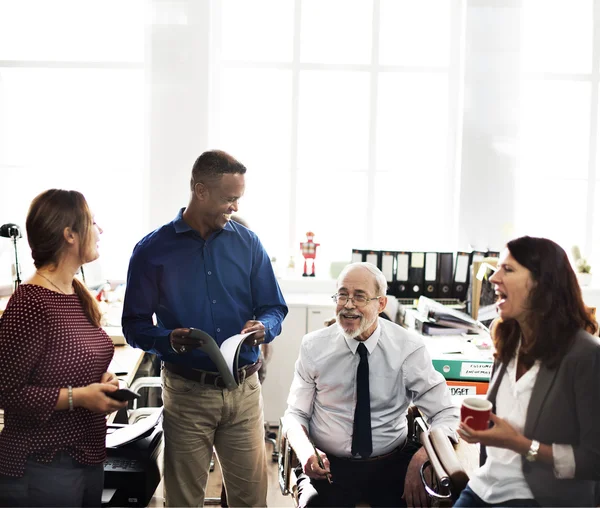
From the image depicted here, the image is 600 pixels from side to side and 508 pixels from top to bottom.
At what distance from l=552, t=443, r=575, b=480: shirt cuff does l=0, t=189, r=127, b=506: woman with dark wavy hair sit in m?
1.18

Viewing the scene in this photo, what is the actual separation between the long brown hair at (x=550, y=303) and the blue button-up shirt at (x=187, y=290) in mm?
948

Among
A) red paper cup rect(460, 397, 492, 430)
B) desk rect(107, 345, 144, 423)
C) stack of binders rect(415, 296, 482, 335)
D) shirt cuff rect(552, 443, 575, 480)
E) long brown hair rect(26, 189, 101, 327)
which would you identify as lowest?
desk rect(107, 345, 144, 423)

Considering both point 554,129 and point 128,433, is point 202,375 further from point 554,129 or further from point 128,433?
point 554,129

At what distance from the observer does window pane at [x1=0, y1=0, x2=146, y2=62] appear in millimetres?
5191

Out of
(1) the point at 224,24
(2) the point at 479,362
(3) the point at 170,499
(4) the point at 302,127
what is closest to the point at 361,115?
(4) the point at 302,127

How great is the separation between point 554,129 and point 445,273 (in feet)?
5.66

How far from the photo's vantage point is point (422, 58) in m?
5.33

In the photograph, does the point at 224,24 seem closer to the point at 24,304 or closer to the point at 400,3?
the point at 400,3

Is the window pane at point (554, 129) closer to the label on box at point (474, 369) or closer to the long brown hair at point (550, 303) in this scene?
the label on box at point (474, 369)

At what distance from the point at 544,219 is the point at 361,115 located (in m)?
1.68

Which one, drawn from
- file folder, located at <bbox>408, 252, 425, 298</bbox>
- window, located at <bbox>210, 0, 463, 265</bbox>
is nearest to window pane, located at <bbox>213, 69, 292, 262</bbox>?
window, located at <bbox>210, 0, 463, 265</bbox>

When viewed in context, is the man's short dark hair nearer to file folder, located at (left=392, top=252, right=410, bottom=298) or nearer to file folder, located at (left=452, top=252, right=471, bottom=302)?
file folder, located at (left=392, top=252, right=410, bottom=298)

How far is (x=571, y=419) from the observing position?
69.8 inches

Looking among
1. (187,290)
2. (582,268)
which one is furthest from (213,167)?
(582,268)
